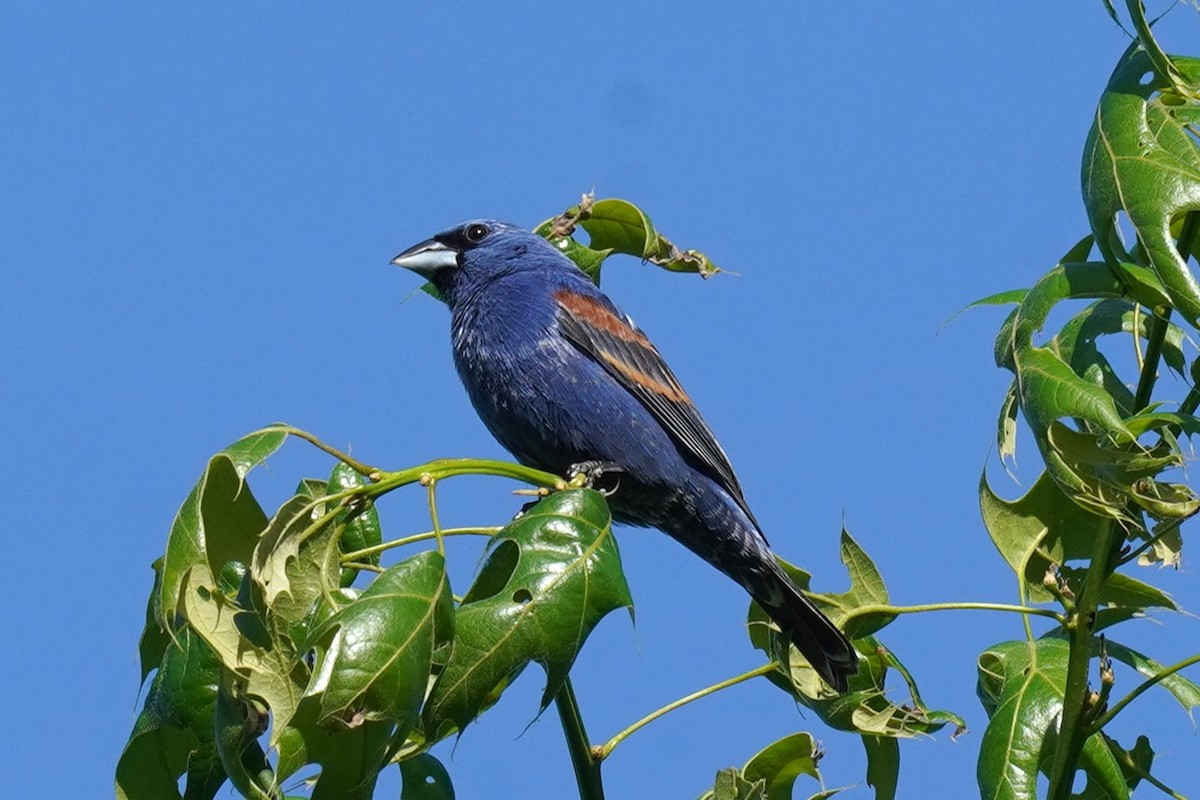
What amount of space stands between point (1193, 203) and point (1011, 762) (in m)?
1.10

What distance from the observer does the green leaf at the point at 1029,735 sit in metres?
3.03

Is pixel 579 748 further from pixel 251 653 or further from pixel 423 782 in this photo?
pixel 251 653

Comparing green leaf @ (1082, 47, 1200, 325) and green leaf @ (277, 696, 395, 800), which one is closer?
green leaf @ (277, 696, 395, 800)

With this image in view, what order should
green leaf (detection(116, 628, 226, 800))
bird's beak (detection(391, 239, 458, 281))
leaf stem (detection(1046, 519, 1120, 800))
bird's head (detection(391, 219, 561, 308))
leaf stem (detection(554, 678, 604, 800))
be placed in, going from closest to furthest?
1. leaf stem (detection(1046, 519, 1120, 800))
2. green leaf (detection(116, 628, 226, 800))
3. leaf stem (detection(554, 678, 604, 800))
4. bird's head (detection(391, 219, 561, 308))
5. bird's beak (detection(391, 239, 458, 281))

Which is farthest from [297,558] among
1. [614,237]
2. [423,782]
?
[614,237]

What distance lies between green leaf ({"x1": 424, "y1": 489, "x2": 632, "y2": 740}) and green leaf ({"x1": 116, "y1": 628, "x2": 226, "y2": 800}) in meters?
0.53

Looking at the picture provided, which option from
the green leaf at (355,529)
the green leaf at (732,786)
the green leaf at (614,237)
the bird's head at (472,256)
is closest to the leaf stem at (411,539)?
the green leaf at (355,529)

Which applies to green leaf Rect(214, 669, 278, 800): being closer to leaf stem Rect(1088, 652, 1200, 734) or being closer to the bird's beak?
leaf stem Rect(1088, 652, 1200, 734)

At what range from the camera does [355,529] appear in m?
3.56

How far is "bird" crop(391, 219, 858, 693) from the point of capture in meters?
5.73

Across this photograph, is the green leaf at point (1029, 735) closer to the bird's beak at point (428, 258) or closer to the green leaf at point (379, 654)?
the green leaf at point (379, 654)

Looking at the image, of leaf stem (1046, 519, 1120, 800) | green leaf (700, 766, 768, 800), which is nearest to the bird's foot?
green leaf (700, 766, 768, 800)

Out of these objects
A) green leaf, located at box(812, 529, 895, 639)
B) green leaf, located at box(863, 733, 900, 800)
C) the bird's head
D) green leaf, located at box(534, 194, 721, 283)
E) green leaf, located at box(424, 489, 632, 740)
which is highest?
the bird's head

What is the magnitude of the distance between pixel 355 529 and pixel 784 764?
109cm
